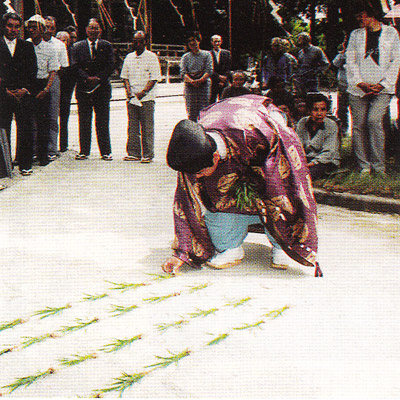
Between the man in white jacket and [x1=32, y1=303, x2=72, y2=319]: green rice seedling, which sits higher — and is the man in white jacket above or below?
above

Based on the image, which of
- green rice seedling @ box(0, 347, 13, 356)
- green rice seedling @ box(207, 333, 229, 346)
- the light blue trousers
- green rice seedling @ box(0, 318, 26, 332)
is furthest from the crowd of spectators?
green rice seedling @ box(0, 347, 13, 356)

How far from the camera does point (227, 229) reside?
409 centimetres

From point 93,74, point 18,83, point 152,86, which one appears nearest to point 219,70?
point 152,86

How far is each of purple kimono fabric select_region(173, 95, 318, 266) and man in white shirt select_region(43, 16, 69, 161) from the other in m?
4.53

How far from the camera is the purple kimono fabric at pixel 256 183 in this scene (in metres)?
3.69

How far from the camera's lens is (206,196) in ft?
12.9

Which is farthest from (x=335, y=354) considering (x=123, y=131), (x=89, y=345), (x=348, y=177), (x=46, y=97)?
(x=123, y=131)

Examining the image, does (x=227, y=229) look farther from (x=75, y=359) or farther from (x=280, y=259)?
(x=75, y=359)

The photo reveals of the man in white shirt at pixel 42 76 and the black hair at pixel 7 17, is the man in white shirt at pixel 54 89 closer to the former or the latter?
the man in white shirt at pixel 42 76

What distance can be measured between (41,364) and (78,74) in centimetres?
589

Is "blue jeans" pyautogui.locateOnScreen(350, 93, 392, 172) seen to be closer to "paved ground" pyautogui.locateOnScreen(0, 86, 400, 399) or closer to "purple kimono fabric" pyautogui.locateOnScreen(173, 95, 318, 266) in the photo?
"paved ground" pyautogui.locateOnScreen(0, 86, 400, 399)

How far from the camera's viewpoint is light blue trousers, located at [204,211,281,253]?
13.3 ft

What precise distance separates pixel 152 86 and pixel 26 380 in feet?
19.3

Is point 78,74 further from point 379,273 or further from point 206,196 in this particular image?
point 379,273
